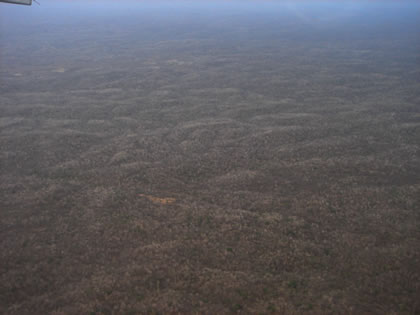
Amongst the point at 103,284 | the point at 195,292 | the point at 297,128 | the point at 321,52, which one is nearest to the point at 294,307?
the point at 195,292

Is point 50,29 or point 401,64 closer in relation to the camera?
point 401,64

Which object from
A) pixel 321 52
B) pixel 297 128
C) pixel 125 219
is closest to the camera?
pixel 125 219

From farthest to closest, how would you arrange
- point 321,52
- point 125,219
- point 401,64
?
point 321,52, point 401,64, point 125,219

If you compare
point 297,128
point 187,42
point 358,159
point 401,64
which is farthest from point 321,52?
point 358,159

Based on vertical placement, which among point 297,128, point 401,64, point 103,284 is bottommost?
point 103,284

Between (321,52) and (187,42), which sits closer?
(321,52)

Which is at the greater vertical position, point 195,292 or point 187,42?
point 187,42

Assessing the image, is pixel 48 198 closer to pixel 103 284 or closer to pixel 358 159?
pixel 103 284

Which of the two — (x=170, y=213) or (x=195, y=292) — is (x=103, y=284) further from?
(x=170, y=213)

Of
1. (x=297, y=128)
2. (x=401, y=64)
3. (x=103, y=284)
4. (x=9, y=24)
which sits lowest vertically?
(x=103, y=284)
